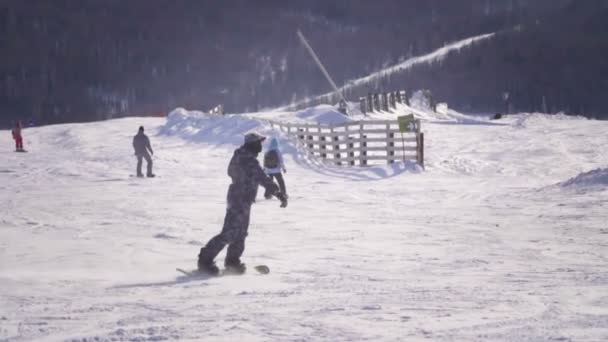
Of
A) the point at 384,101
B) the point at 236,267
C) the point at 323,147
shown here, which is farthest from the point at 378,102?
the point at 236,267

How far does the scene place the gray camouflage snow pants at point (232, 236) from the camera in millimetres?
7898

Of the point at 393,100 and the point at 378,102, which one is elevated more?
the point at 393,100

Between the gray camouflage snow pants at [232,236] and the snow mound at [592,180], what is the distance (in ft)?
33.1

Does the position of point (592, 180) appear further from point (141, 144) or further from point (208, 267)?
point (141, 144)

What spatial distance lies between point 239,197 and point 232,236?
408 mm

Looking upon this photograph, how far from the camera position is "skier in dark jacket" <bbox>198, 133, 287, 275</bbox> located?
7805 mm

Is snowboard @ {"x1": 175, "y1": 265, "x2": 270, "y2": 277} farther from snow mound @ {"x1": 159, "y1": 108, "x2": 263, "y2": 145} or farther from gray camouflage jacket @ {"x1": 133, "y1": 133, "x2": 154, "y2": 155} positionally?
snow mound @ {"x1": 159, "y1": 108, "x2": 263, "y2": 145}

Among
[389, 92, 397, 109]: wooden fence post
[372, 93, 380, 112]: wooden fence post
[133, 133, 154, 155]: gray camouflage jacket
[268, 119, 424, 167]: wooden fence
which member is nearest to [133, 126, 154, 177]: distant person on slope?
[133, 133, 154, 155]: gray camouflage jacket

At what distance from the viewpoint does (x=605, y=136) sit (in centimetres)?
3672

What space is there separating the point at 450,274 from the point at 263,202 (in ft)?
25.7

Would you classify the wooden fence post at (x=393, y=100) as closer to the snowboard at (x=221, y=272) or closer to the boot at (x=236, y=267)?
the snowboard at (x=221, y=272)

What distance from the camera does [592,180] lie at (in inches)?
640

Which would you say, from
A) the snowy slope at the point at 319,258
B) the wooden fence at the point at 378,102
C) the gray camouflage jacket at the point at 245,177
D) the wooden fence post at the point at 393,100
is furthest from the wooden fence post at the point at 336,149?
the wooden fence post at the point at 393,100

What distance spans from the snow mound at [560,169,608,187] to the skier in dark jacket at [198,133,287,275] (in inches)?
393
